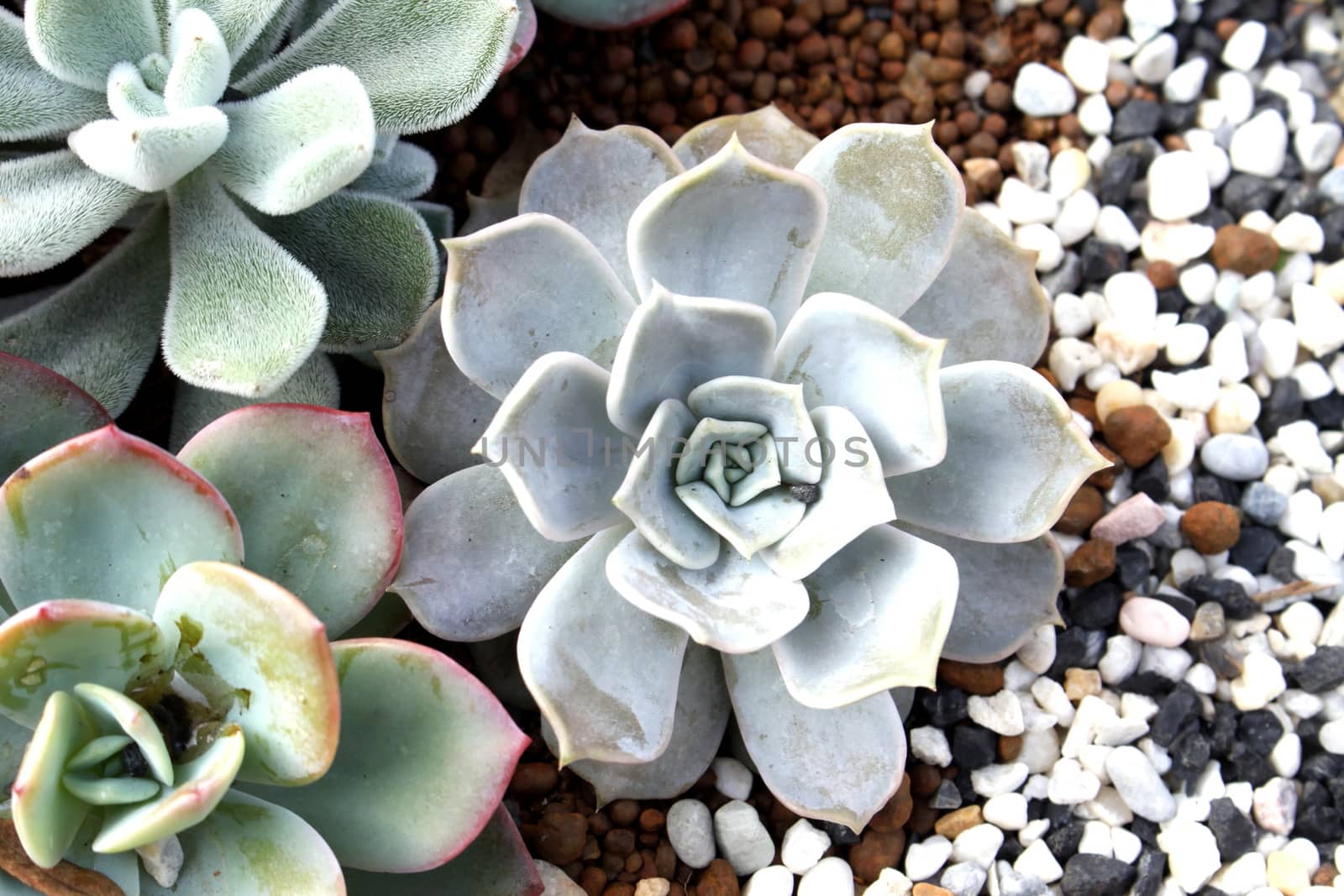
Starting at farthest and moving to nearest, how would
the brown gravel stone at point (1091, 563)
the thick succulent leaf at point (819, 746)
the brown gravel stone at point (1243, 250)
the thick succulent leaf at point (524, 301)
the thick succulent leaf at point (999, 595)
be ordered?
1. the brown gravel stone at point (1243, 250)
2. the brown gravel stone at point (1091, 563)
3. the thick succulent leaf at point (999, 595)
4. the thick succulent leaf at point (819, 746)
5. the thick succulent leaf at point (524, 301)

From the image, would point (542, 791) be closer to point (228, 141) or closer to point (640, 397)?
point (640, 397)

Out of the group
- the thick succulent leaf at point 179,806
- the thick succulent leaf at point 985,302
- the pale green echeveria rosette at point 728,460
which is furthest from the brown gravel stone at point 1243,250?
the thick succulent leaf at point 179,806

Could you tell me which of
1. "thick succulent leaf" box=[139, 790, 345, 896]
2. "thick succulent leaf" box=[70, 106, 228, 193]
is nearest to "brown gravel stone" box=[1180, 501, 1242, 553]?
"thick succulent leaf" box=[139, 790, 345, 896]

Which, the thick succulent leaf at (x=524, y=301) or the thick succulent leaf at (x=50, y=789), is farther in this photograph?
the thick succulent leaf at (x=524, y=301)

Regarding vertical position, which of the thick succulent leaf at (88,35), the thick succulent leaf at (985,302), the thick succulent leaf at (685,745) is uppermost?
the thick succulent leaf at (88,35)

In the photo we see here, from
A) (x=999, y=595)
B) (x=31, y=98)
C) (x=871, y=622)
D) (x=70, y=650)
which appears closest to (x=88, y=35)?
(x=31, y=98)

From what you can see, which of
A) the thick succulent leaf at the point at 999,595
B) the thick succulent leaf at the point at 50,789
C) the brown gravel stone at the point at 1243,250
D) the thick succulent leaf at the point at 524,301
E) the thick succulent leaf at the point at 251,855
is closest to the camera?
the thick succulent leaf at the point at 50,789

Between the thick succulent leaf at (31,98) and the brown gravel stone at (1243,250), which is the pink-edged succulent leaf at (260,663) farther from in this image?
the brown gravel stone at (1243,250)
